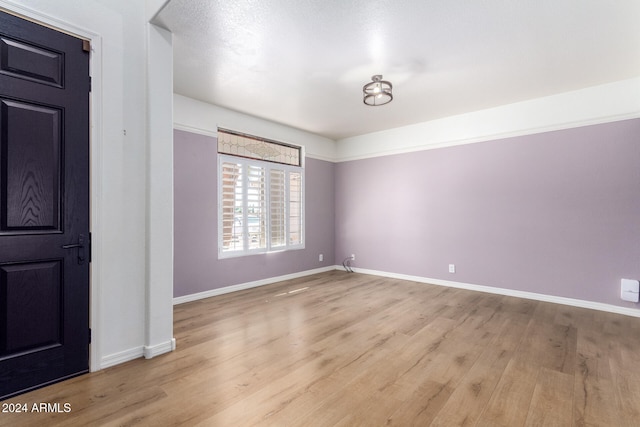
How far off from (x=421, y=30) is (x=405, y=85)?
1.11 metres

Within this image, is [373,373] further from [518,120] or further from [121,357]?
[518,120]

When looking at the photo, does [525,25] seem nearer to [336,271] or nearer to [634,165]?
[634,165]

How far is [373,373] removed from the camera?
7.29ft

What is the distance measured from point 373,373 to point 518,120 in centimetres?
412

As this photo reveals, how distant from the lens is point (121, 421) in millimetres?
1682

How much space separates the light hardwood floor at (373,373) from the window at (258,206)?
50.8 inches

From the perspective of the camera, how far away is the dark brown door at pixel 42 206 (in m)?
1.89

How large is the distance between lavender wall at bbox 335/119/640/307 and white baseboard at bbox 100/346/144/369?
4.24m

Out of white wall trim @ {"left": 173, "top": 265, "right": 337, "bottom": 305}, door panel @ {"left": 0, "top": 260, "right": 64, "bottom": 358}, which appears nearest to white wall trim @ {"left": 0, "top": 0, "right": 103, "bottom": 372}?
door panel @ {"left": 0, "top": 260, "right": 64, "bottom": 358}

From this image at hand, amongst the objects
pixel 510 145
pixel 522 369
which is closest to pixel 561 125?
pixel 510 145

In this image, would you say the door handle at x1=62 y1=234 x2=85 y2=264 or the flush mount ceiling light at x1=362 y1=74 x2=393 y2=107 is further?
the flush mount ceiling light at x1=362 y1=74 x2=393 y2=107

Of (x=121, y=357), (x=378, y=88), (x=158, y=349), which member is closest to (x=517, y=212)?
(x=378, y=88)

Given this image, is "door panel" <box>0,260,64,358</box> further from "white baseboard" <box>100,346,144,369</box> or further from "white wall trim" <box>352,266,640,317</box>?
"white wall trim" <box>352,266,640,317</box>

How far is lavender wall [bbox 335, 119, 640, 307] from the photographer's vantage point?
3.62m
